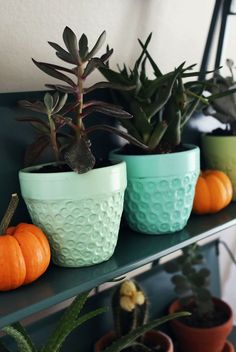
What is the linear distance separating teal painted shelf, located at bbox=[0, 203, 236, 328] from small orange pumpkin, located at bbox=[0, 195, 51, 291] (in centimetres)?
2

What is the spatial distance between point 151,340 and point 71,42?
1.76ft

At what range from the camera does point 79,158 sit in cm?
49

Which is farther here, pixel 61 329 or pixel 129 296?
pixel 129 296

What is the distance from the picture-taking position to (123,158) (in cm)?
59

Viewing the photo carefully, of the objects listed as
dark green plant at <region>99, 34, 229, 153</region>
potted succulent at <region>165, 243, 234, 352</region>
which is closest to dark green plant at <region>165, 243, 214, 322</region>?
potted succulent at <region>165, 243, 234, 352</region>

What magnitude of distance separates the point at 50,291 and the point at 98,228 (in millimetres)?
93

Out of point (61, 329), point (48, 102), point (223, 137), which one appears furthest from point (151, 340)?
point (48, 102)

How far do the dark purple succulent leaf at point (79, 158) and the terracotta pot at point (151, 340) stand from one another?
1.21 feet

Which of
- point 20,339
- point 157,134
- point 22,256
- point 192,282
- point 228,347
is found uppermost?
point 157,134

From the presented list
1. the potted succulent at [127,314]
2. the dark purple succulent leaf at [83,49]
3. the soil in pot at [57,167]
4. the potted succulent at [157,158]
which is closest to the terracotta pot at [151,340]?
the potted succulent at [127,314]

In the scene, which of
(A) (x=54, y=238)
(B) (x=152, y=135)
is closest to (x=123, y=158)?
(B) (x=152, y=135)

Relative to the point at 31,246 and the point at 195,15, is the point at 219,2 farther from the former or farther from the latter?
the point at 31,246

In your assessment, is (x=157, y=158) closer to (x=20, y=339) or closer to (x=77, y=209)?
(x=77, y=209)

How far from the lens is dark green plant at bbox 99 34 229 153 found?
58 cm
